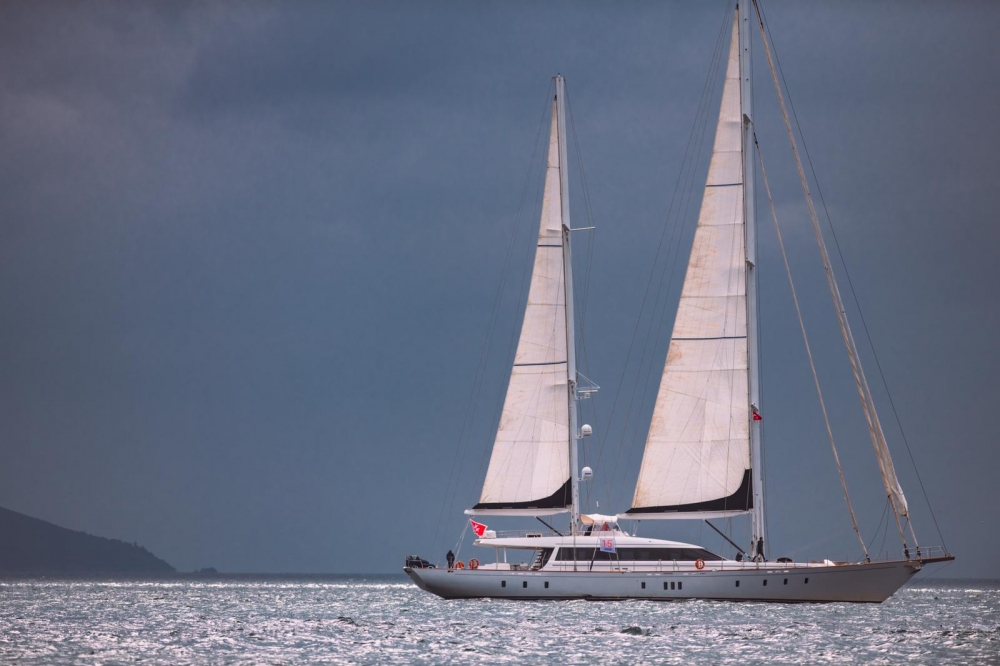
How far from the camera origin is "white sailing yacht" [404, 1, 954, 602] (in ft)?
164

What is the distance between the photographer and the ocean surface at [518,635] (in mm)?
37188

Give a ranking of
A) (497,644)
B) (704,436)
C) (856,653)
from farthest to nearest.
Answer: (704,436)
(497,644)
(856,653)

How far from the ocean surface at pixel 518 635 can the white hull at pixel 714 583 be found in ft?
2.69

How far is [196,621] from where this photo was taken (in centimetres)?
5388

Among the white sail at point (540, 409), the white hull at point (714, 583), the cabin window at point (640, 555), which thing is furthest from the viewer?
the white sail at point (540, 409)

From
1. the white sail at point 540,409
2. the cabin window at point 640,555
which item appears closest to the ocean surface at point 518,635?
the cabin window at point 640,555

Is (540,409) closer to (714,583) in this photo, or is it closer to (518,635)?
(714,583)

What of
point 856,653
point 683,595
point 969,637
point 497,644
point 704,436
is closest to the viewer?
point 856,653

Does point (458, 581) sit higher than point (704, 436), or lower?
lower

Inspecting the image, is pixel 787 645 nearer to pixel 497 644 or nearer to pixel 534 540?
pixel 497 644

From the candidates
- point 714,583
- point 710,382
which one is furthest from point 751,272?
point 714,583

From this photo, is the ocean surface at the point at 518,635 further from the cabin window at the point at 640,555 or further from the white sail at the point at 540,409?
the white sail at the point at 540,409

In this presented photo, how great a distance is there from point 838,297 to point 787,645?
18212mm

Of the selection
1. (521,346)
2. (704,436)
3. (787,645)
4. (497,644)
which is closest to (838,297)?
(704,436)
